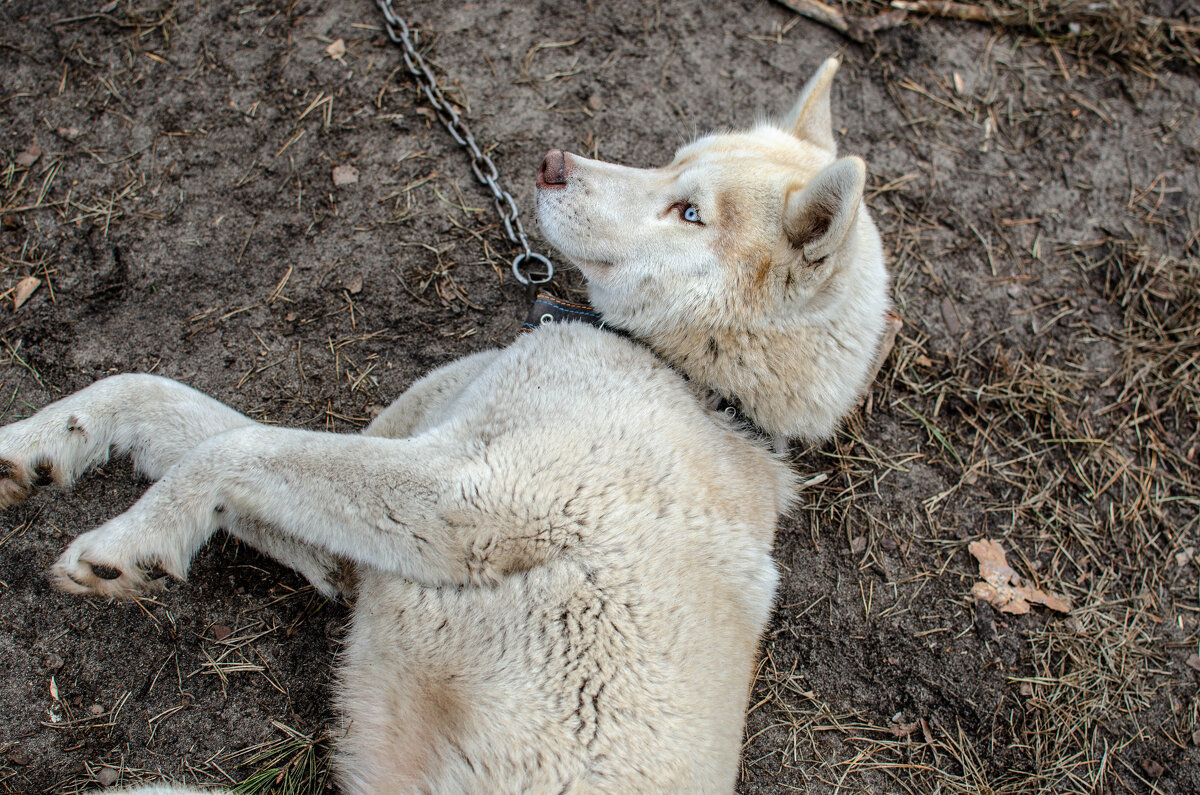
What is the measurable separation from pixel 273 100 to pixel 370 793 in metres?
3.53

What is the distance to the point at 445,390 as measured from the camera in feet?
10.4

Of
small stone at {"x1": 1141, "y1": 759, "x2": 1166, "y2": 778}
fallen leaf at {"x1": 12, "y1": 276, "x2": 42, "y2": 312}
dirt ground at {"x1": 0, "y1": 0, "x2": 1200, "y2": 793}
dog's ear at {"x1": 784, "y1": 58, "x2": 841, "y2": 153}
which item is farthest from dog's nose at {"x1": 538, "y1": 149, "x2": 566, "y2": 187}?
small stone at {"x1": 1141, "y1": 759, "x2": 1166, "y2": 778}

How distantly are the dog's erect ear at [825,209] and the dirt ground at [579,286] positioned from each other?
51.7 inches

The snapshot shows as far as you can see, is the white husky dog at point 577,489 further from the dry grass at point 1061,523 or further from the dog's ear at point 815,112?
the dry grass at point 1061,523

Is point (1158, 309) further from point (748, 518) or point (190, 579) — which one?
point (190, 579)

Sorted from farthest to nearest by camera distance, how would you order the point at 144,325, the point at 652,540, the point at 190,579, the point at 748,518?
the point at 144,325 < the point at 190,579 < the point at 748,518 < the point at 652,540

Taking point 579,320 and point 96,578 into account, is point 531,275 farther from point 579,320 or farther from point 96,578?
point 96,578

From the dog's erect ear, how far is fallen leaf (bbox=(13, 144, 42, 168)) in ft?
12.4

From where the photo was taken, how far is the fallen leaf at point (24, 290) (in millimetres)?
3420

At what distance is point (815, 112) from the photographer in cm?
342

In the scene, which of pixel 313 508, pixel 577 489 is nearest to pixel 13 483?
pixel 313 508

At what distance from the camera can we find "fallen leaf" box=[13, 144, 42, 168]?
3658mm

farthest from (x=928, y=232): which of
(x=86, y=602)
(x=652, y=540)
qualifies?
(x=86, y=602)

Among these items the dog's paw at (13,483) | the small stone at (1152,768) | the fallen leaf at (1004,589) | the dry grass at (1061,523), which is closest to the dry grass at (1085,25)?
the dry grass at (1061,523)
